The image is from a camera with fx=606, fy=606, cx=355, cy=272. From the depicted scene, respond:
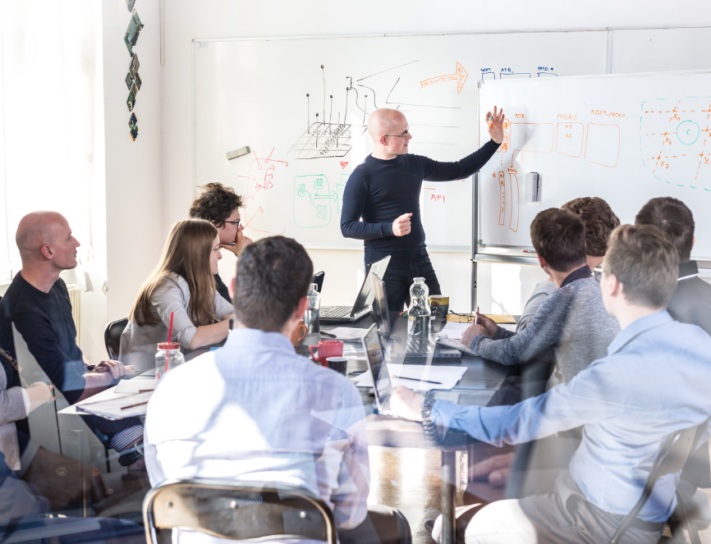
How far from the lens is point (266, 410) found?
1.07 m

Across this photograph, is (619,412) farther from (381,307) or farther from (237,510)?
(381,307)

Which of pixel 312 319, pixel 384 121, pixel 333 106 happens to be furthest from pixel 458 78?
pixel 312 319

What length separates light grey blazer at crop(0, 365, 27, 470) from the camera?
149cm

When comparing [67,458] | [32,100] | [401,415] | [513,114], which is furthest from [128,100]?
[401,415]

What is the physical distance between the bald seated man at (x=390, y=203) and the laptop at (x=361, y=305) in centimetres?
52

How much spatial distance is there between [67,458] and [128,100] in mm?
2589

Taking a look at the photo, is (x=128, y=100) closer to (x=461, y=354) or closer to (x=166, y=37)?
(x=166, y=37)

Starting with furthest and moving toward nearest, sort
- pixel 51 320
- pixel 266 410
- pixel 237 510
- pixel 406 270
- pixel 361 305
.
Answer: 1. pixel 406 270
2. pixel 361 305
3. pixel 51 320
4. pixel 266 410
5. pixel 237 510

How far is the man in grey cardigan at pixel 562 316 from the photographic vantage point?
5.39 feet

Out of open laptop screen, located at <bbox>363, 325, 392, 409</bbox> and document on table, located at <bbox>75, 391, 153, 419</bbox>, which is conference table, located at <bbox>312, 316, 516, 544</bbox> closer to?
open laptop screen, located at <bbox>363, 325, 392, 409</bbox>

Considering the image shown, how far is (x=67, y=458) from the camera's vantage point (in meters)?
1.63

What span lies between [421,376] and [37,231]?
1.21 meters

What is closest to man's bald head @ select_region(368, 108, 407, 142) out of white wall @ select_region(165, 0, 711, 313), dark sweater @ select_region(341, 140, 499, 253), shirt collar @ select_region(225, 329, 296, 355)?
dark sweater @ select_region(341, 140, 499, 253)

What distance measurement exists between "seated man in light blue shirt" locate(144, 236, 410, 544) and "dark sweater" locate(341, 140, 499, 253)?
1983mm
